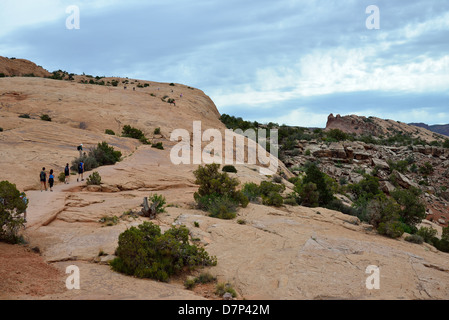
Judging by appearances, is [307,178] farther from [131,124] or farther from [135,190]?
[131,124]

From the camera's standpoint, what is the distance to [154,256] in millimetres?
8086

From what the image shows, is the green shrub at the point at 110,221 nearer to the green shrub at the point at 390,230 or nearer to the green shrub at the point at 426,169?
the green shrub at the point at 390,230

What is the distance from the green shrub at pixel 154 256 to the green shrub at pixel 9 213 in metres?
3.10

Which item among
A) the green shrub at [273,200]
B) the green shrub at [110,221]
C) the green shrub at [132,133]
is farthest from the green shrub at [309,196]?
the green shrub at [132,133]

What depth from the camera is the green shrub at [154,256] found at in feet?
24.8

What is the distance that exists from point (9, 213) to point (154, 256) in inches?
173

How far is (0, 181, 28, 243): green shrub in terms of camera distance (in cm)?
880

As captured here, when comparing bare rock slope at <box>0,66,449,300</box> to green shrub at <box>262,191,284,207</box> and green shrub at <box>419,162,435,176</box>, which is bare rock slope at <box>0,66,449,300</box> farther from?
green shrub at <box>419,162,435,176</box>

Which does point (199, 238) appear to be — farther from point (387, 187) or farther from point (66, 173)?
point (387, 187)

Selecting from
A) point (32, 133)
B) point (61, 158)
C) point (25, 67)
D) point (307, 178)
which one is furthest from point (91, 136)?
point (25, 67)

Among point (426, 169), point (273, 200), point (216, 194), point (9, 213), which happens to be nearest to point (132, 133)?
point (216, 194)

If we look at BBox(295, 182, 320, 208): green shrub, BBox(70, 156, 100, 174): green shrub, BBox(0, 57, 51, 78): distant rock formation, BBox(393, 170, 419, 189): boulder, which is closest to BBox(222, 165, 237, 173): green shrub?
BBox(295, 182, 320, 208): green shrub

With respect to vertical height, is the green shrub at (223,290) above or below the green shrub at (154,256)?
below
